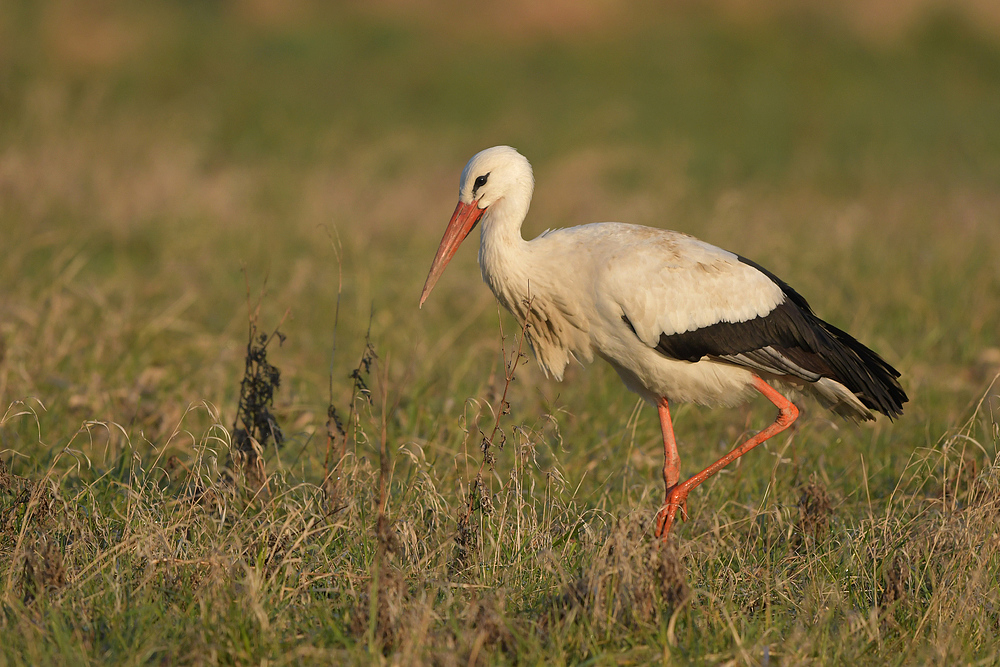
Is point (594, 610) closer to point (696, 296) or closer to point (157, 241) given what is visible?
point (696, 296)

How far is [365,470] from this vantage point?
3.49m

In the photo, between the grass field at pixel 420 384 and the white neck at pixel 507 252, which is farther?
the white neck at pixel 507 252

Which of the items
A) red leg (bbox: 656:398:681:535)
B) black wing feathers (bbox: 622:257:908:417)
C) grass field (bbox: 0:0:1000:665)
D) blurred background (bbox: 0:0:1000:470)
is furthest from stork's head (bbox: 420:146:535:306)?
red leg (bbox: 656:398:681:535)

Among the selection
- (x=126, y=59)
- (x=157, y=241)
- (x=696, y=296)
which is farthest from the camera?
(x=126, y=59)

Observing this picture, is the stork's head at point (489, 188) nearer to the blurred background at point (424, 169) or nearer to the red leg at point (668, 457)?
the blurred background at point (424, 169)

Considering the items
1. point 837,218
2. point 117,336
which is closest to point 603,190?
point 837,218

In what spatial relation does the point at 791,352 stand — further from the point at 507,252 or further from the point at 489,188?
the point at 489,188

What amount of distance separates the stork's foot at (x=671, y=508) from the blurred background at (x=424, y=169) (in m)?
1.04

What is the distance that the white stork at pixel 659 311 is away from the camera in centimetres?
364

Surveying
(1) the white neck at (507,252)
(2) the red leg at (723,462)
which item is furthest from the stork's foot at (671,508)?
(1) the white neck at (507,252)

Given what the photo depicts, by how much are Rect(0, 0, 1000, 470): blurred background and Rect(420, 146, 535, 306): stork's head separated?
60 centimetres

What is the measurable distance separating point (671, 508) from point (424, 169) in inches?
268

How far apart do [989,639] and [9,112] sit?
984 centimetres

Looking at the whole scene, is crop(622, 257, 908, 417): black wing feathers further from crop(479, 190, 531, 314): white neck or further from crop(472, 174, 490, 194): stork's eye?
crop(472, 174, 490, 194): stork's eye
